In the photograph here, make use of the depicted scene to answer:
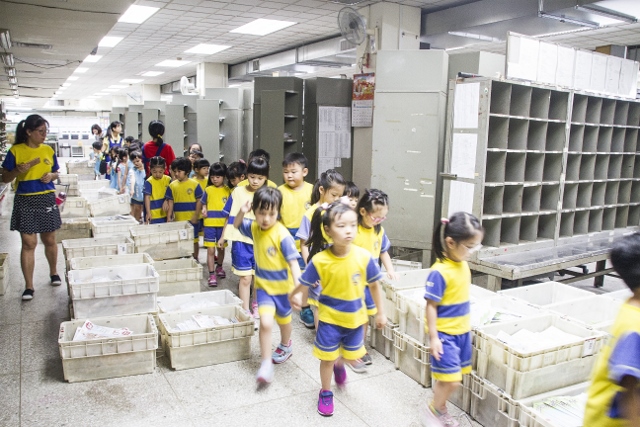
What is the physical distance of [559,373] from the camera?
9.03ft

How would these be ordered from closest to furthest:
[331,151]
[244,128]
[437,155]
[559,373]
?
1. [559,373]
2. [437,155]
3. [331,151]
4. [244,128]

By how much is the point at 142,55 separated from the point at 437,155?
10.4 meters

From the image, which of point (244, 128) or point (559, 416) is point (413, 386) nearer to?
point (559, 416)

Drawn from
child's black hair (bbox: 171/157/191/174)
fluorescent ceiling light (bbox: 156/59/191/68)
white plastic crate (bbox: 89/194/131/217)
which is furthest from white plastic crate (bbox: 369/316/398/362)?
fluorescent ceiling light (bbox: 156/59/191/68)

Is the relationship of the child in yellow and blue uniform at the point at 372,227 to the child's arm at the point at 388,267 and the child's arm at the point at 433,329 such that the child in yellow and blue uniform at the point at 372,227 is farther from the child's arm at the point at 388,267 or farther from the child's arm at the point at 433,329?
the child's arm at the point at 433,329

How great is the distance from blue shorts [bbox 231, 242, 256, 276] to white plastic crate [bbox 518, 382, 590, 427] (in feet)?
7.00

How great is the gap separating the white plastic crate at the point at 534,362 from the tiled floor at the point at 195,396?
0.36 meters

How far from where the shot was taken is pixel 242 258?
3.89 metres

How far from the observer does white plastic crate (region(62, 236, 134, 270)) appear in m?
4.58

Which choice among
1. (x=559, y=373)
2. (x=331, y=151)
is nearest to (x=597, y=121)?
(x=331, y=151)

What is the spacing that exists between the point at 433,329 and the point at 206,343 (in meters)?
1.60

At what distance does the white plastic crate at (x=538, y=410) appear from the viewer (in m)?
2.37

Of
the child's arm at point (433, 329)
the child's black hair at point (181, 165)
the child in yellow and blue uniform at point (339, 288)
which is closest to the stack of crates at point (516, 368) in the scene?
the child's arm at point (433, 329)

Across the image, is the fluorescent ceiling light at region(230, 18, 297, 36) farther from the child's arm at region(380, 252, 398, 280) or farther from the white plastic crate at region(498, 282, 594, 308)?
the white plastic crate at region(498, 282, 594, 308)
